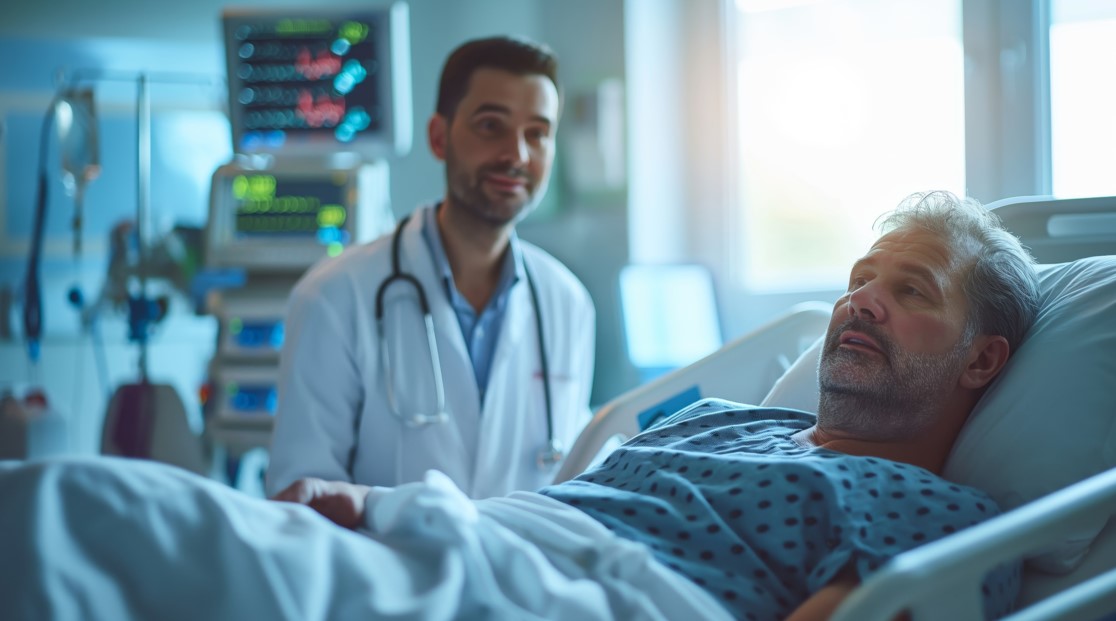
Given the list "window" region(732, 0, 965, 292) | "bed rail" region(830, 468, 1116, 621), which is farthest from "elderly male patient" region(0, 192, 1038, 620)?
"window" region(732, 0, 965, 292)

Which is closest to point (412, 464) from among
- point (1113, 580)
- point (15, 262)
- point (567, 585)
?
point (567, 585)

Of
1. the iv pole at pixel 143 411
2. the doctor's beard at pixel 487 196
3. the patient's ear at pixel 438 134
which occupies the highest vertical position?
the patient's ear at pixel 438 134

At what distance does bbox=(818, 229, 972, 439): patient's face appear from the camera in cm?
136

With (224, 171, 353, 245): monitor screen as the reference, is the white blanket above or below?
below

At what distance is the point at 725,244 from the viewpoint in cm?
325

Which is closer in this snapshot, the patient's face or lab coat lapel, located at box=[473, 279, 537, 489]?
the patient's face

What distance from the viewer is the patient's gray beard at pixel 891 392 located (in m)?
1.35

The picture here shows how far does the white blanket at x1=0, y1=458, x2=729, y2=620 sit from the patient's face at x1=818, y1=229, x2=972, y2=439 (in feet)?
1.33

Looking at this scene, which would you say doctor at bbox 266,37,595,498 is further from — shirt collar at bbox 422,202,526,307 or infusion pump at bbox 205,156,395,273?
infusion pump at bbox 205,156,395,273

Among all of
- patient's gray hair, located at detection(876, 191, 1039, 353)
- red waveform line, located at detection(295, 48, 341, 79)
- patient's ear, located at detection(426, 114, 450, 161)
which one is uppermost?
red waveform line, located at detection(295, 48, 341, 79)

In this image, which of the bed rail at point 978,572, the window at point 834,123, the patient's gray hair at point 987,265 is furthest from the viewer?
the window at point 834,123

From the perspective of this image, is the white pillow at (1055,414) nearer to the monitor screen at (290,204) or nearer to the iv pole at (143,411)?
the monitor screen at (290,204)

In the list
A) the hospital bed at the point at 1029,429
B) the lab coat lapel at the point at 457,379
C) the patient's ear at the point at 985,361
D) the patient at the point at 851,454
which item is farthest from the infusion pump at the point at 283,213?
the patient's ear at the point at 985,361

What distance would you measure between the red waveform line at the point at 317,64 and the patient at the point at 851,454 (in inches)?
70.7
